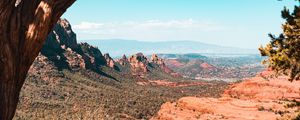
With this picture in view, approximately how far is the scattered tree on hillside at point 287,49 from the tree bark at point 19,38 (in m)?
17.7

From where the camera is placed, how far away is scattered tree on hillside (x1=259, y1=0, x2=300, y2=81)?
76.5ft

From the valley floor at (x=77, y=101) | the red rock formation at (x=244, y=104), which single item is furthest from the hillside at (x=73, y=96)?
the red rock formation at (x=244, y=104)

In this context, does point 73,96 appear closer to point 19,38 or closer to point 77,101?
point 77,101

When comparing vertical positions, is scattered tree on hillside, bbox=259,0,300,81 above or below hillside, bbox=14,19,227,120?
above

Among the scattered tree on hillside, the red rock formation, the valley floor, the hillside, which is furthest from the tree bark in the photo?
the hillside

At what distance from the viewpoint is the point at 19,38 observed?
26.4 feet

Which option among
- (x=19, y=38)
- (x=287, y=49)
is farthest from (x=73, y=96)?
(x=19, y=38)

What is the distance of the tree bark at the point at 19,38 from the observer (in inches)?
310

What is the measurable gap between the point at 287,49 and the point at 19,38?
18.8m

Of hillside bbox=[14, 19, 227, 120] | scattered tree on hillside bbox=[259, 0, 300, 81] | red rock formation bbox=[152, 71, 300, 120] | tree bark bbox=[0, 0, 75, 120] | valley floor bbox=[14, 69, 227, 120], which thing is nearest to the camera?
tree bark bbox=[0, 0, 75, 120]

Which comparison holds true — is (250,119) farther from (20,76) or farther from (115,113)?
(115,113)

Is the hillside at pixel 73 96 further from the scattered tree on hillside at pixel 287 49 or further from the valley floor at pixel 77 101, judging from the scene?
the scattered tree on hillside at pixel 287 49

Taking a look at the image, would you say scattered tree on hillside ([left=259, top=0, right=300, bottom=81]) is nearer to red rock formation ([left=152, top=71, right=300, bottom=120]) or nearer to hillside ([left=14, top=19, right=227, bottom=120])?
red rock formation ([left=152, top=71, right=300, bottom=120])

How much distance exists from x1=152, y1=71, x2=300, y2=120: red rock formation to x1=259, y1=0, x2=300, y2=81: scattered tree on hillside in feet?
83.2
